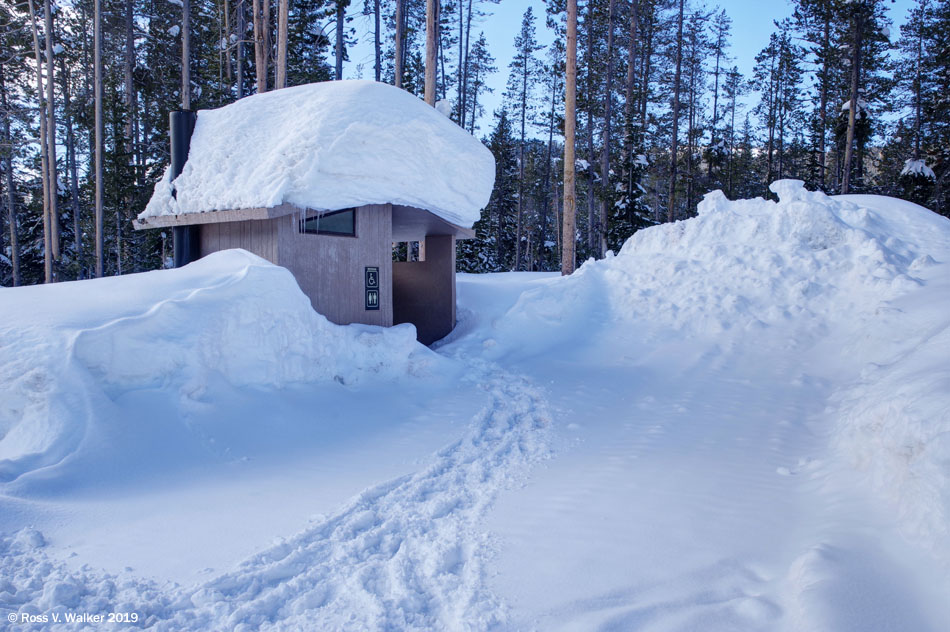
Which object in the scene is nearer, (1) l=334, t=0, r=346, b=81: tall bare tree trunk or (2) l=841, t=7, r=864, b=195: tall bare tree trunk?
(2) l=841, t=7, r=864, b=195: tall bare tree trunk

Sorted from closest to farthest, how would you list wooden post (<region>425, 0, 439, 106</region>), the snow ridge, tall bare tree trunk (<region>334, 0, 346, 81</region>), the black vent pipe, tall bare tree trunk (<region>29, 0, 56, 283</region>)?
the snow ridge → the black vent pipe → wooden post (<region>425, 0, 439, 106</region>) → tall bare tree trunk (<region>29, 0, 56, 283</region>) → tall bare tree trunk (<region>334, 0, 346, 81</region>)

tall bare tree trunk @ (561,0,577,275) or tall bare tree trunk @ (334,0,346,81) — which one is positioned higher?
tall bare tree trunk @ (334,0,346,81)

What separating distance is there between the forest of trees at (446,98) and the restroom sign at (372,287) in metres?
7.72

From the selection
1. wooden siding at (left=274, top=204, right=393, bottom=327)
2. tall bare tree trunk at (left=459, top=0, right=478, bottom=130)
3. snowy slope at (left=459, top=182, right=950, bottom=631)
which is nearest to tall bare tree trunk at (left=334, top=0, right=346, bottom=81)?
tall bare tree trunk at (left=459, top=0, right=478, bottom=130)

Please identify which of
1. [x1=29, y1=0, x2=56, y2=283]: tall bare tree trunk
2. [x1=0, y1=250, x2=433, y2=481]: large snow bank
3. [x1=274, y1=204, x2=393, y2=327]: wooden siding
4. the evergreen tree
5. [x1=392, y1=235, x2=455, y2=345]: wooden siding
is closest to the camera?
[x1=0, y1=250, x2=433, y2=481]: large snow bank

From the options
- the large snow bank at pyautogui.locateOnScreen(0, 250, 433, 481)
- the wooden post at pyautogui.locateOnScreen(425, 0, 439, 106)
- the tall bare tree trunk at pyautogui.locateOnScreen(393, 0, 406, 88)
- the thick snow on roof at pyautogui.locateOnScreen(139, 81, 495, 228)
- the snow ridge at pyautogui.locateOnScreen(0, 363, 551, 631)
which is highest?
the tall bare tree trunk at pyautogui.locateOnScreen(393, 0, 406, 88)

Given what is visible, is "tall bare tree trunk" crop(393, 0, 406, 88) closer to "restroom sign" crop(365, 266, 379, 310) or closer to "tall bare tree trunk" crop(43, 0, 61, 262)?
"restroom sign" crop(365, 266, 379, 310)

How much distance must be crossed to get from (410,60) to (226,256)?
20.2 metres

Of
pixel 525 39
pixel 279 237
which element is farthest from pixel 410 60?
pixel 279 237

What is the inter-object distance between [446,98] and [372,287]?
543 inches

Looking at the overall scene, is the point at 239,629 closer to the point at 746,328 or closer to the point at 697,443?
the point at 697,443

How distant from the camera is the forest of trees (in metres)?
18.2

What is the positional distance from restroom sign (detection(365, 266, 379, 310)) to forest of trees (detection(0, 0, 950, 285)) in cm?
772

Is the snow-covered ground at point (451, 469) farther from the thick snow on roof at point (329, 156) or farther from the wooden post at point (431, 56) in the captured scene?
the wooden post at point (431, 56)
